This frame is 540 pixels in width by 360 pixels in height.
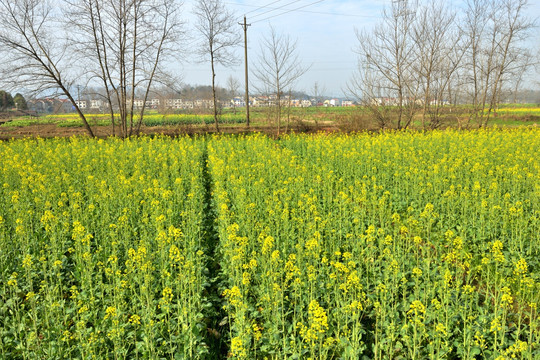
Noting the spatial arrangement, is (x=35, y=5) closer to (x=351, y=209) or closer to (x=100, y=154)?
(x=100, y=154)

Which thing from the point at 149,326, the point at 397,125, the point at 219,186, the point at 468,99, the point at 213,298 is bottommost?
the point at 213,298

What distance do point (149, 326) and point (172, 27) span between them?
23.6 m

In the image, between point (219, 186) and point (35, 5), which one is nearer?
point (219, 186)

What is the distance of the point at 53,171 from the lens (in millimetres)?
10117

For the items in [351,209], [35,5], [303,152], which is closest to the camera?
[351,209]

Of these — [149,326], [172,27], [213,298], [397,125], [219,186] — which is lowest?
[213,298]

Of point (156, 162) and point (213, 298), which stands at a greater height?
point (156, 162)

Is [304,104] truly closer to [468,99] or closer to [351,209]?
[468,99]

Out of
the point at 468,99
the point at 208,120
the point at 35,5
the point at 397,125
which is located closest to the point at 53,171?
the point at 35,5

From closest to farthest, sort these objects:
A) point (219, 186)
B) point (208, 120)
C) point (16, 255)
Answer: point (16, 255) → point (219, 186) → point (208, 120)

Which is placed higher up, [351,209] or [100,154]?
[100,154]

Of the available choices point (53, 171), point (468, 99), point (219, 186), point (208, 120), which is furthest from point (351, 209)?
point (208, 120)

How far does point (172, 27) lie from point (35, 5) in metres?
7.57

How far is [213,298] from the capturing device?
4.75 metres
